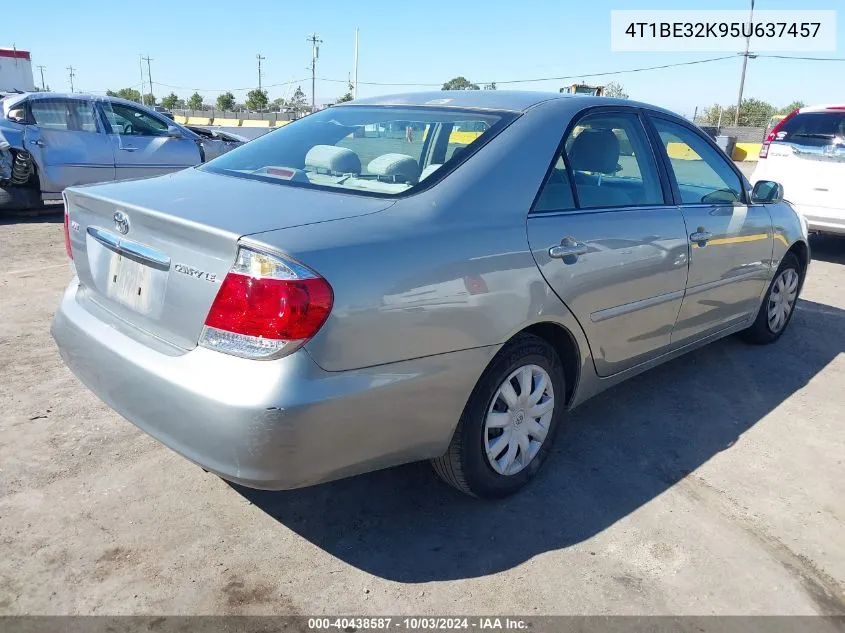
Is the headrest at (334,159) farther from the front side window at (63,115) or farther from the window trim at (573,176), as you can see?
the front side window at (63,115)

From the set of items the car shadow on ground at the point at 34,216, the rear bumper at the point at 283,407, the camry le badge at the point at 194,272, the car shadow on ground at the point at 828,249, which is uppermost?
the camry le badge at the point at 194,272

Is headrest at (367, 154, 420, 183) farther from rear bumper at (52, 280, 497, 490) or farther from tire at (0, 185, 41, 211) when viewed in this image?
tire at (0, 185, 41, 211)

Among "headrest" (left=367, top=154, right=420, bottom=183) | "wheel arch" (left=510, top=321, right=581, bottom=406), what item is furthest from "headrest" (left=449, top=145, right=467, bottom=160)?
"wheel arch" (left=510, top=321, right=581, bottom=406)

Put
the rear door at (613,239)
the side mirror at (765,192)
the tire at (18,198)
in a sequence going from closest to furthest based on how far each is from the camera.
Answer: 1. the rear door at (613,239)
2. the side mirror at (765,192)
3. the tire at (18,198)

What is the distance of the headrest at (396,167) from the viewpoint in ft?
8.81

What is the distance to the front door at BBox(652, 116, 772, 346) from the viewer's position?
3.63m

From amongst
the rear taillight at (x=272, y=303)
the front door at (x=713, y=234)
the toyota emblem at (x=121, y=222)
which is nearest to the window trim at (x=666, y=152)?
the front door at (x=713, y=234)

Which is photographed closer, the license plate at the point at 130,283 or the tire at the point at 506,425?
the license plate at the point at 130,283

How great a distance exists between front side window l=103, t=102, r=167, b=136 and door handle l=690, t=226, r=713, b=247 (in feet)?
26.1

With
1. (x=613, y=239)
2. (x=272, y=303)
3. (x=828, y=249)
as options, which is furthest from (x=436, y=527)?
(x=828, y=249)

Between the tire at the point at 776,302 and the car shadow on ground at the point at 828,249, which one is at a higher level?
the tire at the point at 776,302

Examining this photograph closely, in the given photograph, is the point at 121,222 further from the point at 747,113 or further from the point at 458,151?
the point at 747,113

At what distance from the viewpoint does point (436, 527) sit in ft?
8.82

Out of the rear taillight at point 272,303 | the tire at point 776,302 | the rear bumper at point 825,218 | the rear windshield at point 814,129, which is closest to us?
the rear taillight at point 272,303
